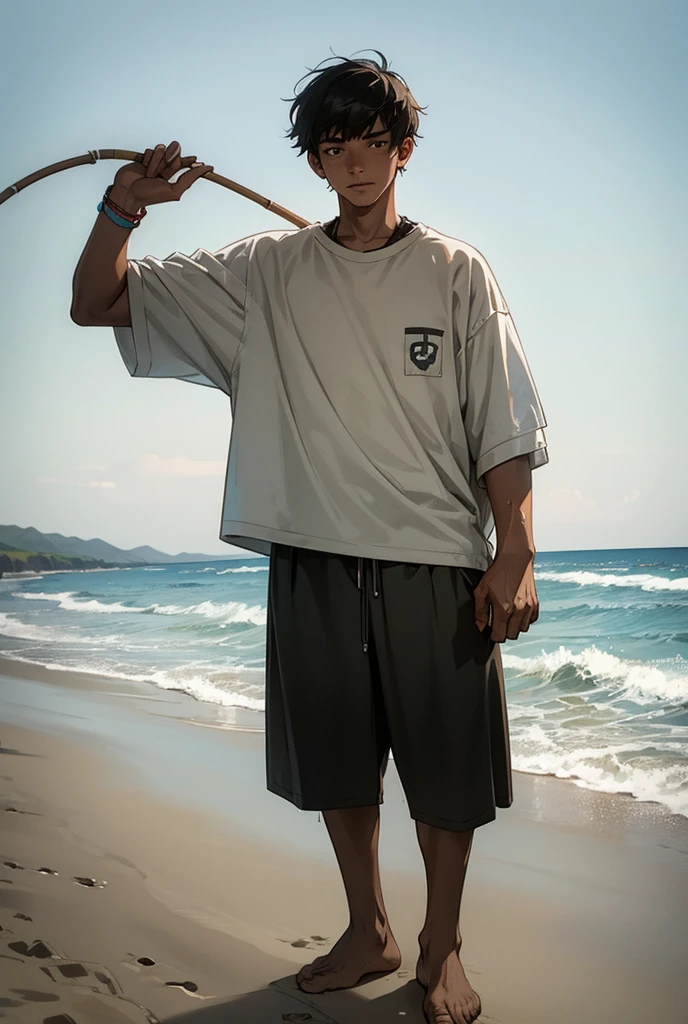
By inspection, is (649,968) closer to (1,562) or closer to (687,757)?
(687,757)

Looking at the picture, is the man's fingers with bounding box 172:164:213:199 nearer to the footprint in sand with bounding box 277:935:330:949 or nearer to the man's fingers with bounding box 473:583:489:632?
the man's fingers with bounding box 473:583:489:632

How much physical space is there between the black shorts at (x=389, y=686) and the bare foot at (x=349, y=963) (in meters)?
0.26

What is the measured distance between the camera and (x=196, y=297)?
1481mm

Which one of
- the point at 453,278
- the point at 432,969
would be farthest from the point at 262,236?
the point at 432,969

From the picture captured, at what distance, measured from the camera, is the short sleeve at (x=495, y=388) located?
1.38 meters

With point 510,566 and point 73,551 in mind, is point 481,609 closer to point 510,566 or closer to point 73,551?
point 510,566

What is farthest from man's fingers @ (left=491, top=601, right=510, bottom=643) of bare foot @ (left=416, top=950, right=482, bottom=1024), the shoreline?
the shoreline

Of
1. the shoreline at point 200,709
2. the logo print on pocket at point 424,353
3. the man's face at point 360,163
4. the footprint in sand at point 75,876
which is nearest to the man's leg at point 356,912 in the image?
the footprint in sand at point 75,876

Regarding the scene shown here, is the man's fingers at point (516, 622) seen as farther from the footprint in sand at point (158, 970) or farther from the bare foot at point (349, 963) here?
the footprint in sand at point (158, 970)

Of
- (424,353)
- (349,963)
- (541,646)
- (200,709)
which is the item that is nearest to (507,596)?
(424,353)

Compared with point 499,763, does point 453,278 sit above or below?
above

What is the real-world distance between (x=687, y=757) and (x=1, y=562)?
6.59 meters


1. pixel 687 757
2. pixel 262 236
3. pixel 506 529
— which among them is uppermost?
pixel 262 236

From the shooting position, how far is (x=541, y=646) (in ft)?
21.0
